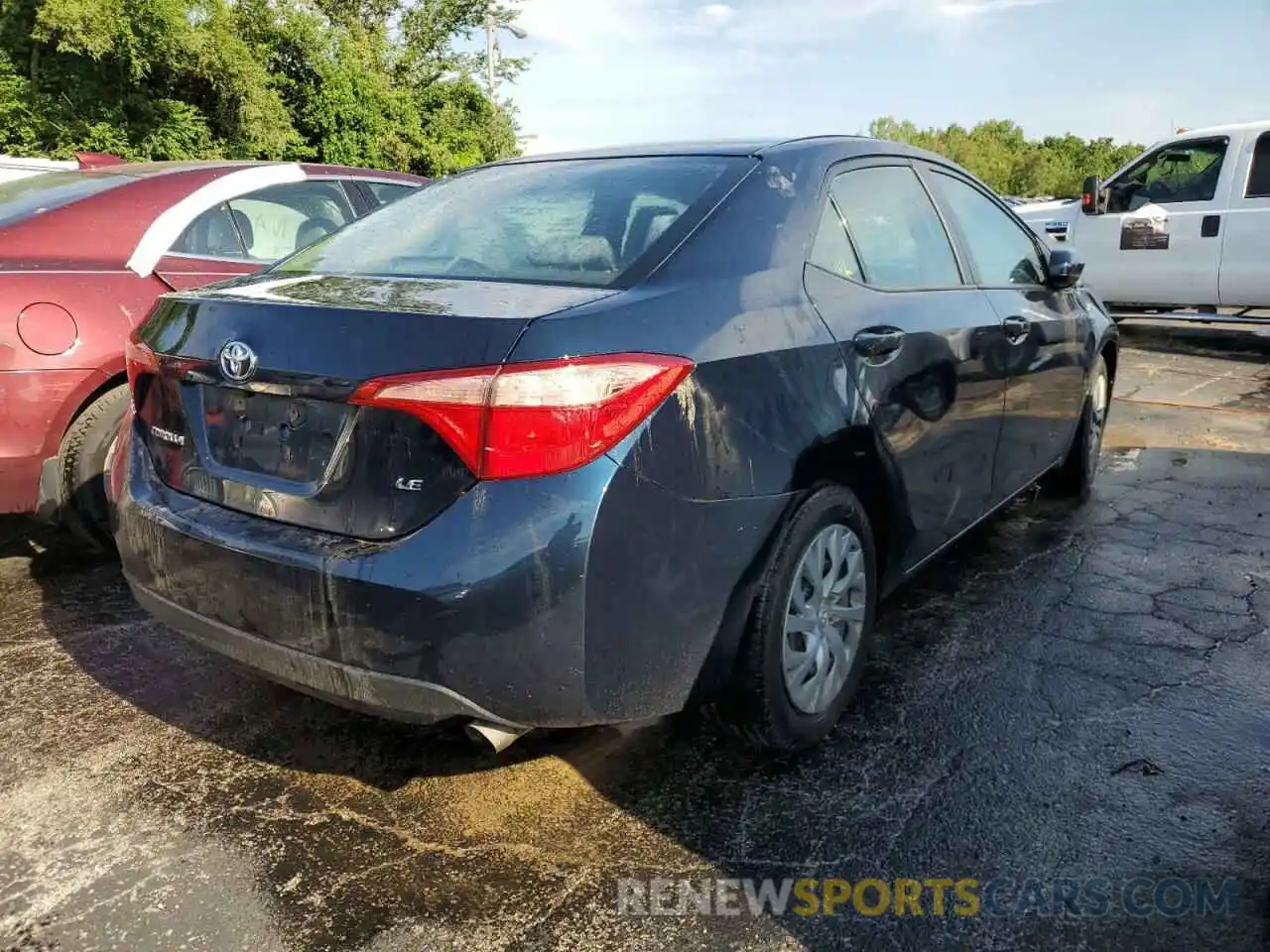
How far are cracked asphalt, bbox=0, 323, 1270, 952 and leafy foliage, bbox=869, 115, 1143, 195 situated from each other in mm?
42668

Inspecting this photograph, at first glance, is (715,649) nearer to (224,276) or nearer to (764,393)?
(764,393)

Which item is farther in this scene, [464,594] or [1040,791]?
[1040,791]

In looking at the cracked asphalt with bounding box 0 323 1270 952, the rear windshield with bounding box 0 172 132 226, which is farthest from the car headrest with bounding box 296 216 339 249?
the cracked asphalt with bounding box 0 323 1270 952

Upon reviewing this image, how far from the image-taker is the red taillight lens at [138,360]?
2.49 metres

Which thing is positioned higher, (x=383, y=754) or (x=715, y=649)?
(x=715, y=649)

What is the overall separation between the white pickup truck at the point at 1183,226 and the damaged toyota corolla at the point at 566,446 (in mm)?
7628

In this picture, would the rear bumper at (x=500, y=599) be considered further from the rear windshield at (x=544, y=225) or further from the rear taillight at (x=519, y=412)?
the rear windshield at (x=544, y=225)

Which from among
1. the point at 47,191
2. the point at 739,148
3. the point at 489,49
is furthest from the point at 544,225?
the point at 489,49

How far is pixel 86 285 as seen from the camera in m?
3.68

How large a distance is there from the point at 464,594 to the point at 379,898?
0.74 meters

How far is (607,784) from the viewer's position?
8.47 ft

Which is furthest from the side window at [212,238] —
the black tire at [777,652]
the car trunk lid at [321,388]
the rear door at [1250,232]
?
the rear door at [1250,232]

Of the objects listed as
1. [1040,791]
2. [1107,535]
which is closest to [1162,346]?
[1107,535]

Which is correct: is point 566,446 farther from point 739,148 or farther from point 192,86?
point 192,86
